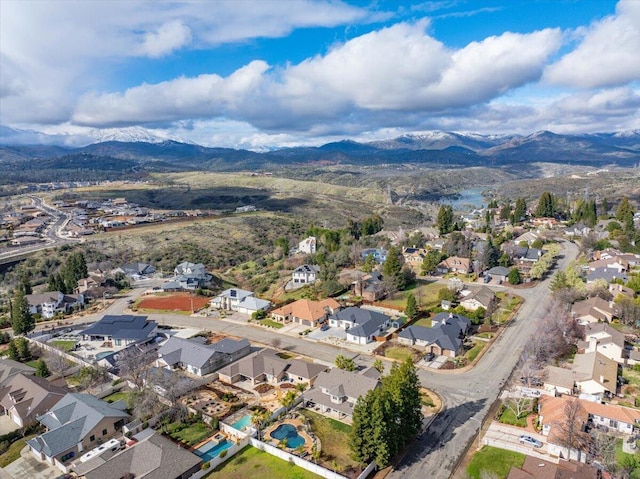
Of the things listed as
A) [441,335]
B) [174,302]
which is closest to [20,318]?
[174,302]

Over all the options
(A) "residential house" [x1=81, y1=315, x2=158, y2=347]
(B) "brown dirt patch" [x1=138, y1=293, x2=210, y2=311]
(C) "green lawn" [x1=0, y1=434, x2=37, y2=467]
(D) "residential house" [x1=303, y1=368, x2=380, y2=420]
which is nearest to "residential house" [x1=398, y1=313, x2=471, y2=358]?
(D) "residential house" [x1=303, y1=368, x2=380, y2=420]

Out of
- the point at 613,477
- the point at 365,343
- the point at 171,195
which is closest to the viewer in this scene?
the point at 613,477

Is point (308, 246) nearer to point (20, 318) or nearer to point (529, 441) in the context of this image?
point (20, 318)

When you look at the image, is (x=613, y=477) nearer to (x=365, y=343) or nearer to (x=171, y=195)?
(x=365, y=343)

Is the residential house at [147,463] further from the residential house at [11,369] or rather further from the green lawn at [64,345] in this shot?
the green lawn at [64,345]

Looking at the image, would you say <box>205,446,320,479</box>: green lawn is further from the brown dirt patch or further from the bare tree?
the brown dirt patch

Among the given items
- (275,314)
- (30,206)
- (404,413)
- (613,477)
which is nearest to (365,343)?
(275,314)
